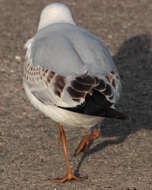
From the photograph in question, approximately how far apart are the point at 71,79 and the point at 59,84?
0.40ft

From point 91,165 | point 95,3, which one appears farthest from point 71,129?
point 95,3

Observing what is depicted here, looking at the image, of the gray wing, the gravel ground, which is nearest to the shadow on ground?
the gravel ground

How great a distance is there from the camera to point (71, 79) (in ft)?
14.6

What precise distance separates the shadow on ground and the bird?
589 mm

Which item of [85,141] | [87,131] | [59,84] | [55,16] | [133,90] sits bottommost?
[133,90]

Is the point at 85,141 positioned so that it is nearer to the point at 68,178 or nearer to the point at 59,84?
the point at 68,178

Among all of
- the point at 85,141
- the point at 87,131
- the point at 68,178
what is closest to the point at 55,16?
the point at 87,131

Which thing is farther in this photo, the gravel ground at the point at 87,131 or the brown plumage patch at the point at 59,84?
the gravel ground at the point at 87,131

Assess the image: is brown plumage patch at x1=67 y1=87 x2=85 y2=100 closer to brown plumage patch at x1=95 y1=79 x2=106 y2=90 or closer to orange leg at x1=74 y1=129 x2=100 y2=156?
brown plumage patch at x1=95 y1=79 x2=106 y2=90

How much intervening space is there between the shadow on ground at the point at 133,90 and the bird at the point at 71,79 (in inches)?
23.2

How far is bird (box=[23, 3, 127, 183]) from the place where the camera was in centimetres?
430

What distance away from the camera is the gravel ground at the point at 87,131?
16.0 ft

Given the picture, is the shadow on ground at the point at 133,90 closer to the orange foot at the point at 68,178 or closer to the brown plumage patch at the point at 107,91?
the orange foot at the point at 68,178

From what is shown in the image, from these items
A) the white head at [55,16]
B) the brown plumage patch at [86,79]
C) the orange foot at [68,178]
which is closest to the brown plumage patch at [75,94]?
the brown plumage patch at [86,79]
